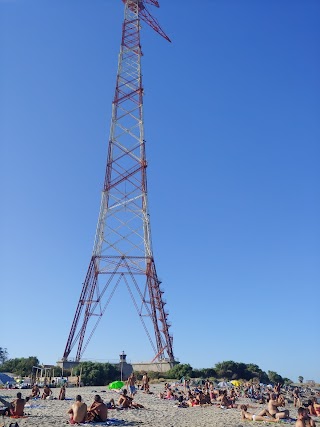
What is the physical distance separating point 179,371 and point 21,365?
66.1 ft

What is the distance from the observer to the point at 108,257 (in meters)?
40.9

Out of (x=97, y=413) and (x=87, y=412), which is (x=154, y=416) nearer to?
(x=97, y=413)

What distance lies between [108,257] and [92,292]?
12.0ft

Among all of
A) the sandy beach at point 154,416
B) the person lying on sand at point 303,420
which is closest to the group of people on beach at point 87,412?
the sandy beach at point 154,416

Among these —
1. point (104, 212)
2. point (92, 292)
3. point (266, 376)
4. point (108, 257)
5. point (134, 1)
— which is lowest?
point (266, 376)

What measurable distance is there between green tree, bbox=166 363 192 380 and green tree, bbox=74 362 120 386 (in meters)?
4.69

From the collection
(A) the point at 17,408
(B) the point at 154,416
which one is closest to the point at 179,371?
(B) the point at 154,416

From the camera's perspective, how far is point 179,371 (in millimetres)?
38625

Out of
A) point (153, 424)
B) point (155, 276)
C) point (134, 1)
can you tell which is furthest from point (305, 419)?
point (134, 1)

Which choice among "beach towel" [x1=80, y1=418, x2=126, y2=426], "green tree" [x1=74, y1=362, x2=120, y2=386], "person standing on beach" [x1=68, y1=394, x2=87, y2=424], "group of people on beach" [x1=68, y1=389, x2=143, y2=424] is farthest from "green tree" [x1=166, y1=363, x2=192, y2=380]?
"person standing on beach" [x1=68, y1=394, x2=87, y2=424]

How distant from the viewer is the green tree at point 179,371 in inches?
1500

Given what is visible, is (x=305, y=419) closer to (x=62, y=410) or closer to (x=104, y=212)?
(x=62, y=410)

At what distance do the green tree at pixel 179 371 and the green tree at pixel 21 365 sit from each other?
16447mm

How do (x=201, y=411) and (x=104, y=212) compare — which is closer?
(x=201, y=411)
